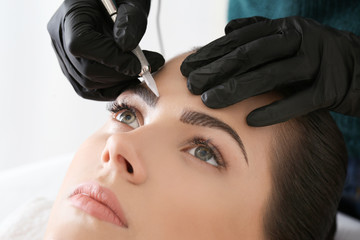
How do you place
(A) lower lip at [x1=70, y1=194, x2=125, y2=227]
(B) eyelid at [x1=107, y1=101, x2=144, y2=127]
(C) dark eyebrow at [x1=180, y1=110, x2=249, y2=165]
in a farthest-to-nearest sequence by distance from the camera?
(B) eyelid at [x1=107, y1=101, x2=144, y2=127] → (C) dark eyebrow at [x1=180, y1=110, x2=249, y2=165] → (A) lower lip at [x1=70, y1=194, x2=125, y2=227]

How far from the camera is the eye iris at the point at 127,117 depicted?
106cm

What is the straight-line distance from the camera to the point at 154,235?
2.62 ft


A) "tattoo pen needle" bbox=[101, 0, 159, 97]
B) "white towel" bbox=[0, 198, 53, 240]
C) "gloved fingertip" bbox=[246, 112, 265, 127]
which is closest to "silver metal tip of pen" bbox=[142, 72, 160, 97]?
"tattoo pen needle" bbox=[101, 0, 159, 97]

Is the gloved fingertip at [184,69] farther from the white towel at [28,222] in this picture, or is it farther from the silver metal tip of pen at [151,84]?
the white towel at [28,222]

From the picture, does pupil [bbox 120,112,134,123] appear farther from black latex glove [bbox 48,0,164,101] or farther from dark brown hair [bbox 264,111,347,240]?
dark brown hair [bbox 264,111,347,240]

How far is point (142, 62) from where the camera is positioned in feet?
3.20

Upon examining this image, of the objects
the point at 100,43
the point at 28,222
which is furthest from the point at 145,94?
the point at 28,222

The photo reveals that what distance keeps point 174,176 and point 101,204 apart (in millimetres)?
162

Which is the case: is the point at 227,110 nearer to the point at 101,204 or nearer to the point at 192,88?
the point at 192,88

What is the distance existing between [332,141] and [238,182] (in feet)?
0.98

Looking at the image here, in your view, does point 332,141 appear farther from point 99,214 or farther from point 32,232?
point 32,232

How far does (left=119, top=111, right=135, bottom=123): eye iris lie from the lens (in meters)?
1.06

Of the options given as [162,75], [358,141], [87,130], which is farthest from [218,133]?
[87,130]

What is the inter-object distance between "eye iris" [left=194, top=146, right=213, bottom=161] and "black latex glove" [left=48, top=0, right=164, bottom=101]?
0.79 feet
